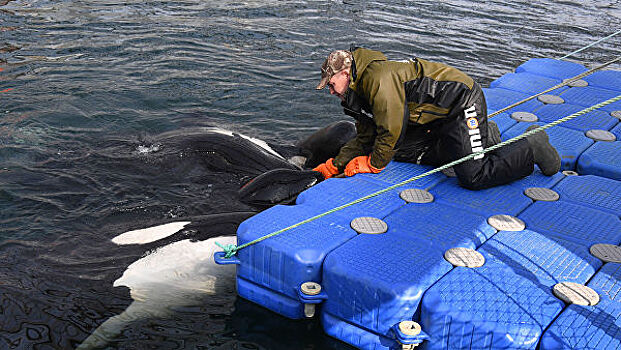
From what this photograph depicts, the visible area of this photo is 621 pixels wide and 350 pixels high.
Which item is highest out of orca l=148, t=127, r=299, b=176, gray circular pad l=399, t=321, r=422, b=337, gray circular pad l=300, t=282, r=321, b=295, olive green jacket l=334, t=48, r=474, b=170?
olive green jacket l=334, t=48, r=474, b=170

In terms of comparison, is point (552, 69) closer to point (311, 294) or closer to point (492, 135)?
point (492, 135)

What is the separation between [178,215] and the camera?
19.6 ft

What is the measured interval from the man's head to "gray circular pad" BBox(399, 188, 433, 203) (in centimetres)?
105

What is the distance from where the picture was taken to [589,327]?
3650 mm

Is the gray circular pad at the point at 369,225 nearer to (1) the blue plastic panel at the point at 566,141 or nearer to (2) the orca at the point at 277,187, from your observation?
(2) the orca at the point at 277,187

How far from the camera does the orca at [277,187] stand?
5953mm

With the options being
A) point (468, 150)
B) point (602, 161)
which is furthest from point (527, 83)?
point (468, 150)

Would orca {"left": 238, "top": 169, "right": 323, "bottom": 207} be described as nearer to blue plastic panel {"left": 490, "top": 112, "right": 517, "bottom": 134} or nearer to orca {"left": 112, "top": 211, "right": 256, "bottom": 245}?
orca {"left": 112, "top": 211, "right": 256, "bottom": 245}

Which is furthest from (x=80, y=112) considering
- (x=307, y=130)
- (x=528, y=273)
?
(x=528, y=273)

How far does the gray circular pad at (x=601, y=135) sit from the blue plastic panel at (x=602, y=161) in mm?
153

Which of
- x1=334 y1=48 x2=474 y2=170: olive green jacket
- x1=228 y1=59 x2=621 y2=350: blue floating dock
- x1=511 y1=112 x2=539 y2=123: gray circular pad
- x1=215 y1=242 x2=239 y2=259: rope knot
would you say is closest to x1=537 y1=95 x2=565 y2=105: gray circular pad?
x1=511 y1=112 x2=539 y2=123: gray circular pad

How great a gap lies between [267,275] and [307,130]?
4.76 m

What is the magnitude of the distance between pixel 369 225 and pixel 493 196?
4.21 ft

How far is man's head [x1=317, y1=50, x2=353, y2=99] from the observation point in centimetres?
513
